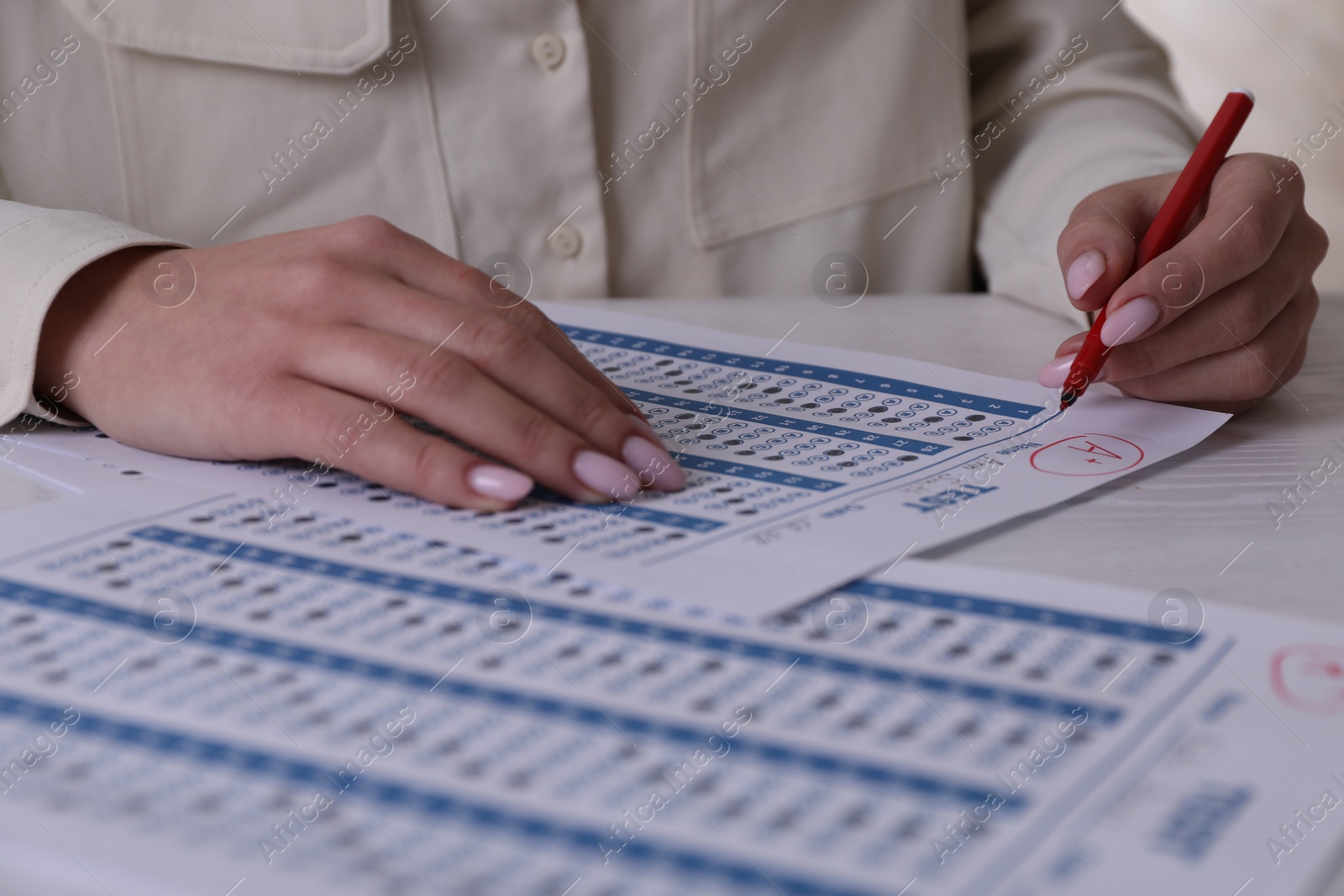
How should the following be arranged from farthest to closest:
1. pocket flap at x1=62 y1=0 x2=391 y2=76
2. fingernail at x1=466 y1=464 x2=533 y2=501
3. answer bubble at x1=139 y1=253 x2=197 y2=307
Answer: pocket flap at x1=62 y1=0 x2=391 y2=76 < answer bubble at x1=139 y1=253 x2=197 y2=307 < fingernail at x1=466 y1=464 x2=533 y2=501

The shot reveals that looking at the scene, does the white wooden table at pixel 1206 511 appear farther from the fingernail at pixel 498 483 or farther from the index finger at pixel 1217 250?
the fingernail at pixel 498 483

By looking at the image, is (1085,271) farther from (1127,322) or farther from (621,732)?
(621,732)

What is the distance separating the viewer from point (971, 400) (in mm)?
646

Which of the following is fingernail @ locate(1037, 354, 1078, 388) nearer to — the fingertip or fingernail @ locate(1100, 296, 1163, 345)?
fingernail @ locate(1100, 296, 1163, 345)

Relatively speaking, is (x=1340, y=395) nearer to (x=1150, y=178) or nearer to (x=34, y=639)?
(x=1150, y=178)

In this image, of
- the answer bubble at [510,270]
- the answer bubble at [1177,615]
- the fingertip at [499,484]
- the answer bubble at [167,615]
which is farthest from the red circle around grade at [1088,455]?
the answer bubble at [510,270]

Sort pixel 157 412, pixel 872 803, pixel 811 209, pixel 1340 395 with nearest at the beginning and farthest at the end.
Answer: pixel 872 803
pixel 157 412
pixel 1340 395
pixel 811 209

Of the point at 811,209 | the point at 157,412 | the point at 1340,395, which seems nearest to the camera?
the point at 157,412

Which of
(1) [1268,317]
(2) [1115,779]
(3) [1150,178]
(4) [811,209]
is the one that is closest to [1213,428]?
(1) [1268,317]

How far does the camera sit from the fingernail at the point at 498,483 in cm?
48

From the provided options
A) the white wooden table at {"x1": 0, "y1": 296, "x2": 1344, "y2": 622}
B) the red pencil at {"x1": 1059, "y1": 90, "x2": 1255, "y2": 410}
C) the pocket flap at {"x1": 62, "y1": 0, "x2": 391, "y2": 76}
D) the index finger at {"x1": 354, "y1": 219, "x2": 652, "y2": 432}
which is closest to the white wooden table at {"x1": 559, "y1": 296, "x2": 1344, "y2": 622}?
the white wooden table at {"x1": 0, "y1": 296, "x2": 1344, "y2": 622}

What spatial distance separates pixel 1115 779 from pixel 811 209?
0.77m

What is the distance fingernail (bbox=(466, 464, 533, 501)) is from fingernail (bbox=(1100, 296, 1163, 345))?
316 millimetres

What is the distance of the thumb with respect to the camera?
605 mm
